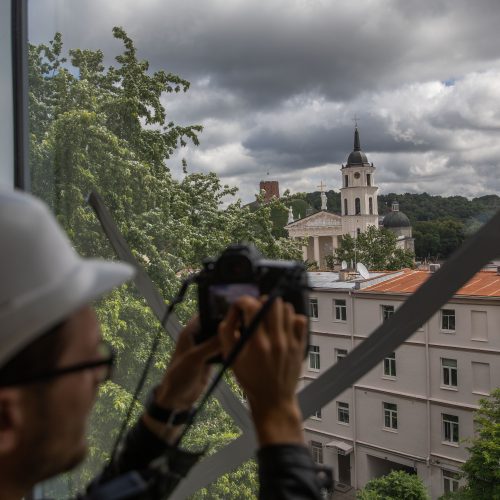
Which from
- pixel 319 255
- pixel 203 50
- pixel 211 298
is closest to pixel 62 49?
pixel 203 50

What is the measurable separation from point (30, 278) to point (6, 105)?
3.00ft

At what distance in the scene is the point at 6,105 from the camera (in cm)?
121

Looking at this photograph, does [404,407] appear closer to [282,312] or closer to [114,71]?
[282,312]

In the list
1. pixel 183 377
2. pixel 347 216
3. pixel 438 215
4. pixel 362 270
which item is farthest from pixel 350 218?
pixel 183 377

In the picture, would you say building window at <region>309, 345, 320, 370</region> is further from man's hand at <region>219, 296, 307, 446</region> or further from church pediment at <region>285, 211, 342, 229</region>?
man's hand at <region>219, 296, 307, 446</region>

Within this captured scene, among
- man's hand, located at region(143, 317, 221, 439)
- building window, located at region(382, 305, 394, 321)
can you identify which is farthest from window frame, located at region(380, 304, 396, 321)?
man's hand, located at region(143, 317, 221, 439)

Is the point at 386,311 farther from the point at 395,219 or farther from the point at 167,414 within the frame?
the point at 167,414

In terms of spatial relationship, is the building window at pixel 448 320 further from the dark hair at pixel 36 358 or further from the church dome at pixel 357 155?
the dark hair at pixel 36 358

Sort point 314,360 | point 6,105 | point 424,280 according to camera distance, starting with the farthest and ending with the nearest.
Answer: point 6,105
point 314,360
point 424,280

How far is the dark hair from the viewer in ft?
1.39

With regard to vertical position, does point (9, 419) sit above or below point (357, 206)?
below

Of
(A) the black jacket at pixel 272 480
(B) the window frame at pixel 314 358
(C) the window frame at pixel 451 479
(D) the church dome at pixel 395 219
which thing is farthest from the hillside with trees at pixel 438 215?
(A) the black jacket at pixel 272 480

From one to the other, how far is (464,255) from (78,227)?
3.06 ft

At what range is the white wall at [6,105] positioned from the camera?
3.89 ft
